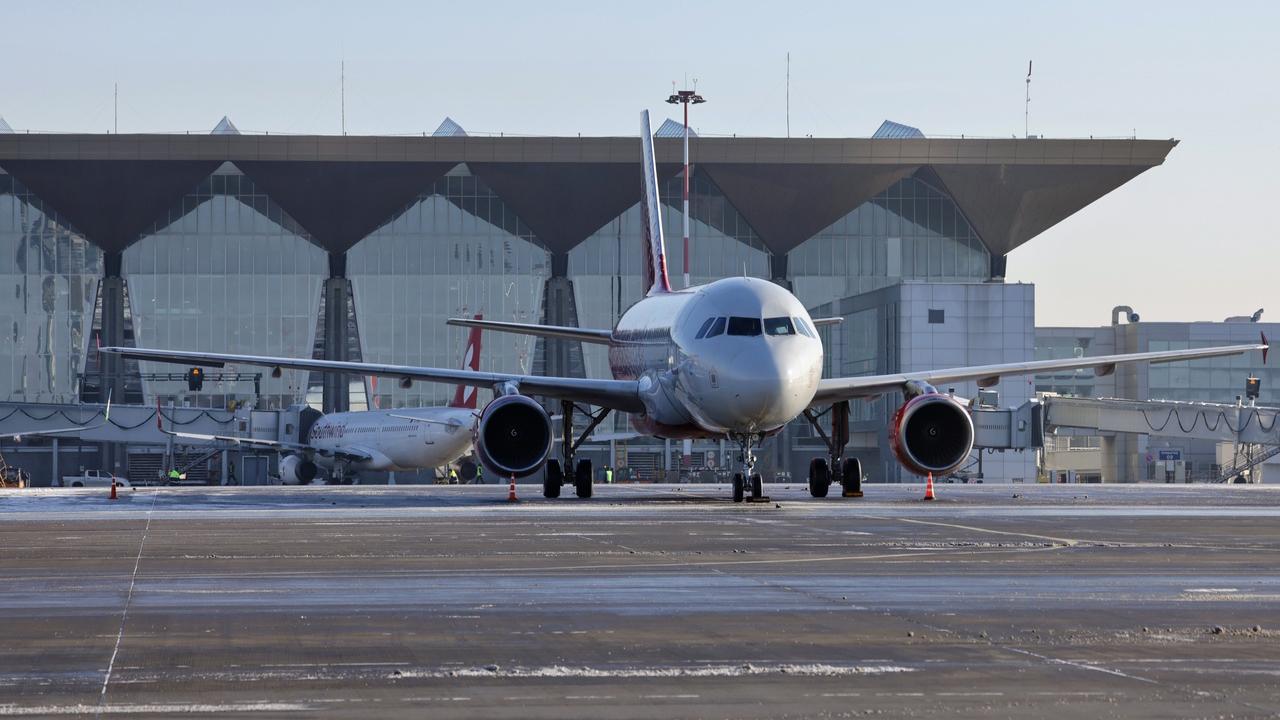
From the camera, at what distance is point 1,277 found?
344 feet

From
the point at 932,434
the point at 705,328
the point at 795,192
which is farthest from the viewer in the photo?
the point at 795,192

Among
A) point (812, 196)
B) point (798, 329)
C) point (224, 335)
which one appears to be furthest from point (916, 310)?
point (798, 329)

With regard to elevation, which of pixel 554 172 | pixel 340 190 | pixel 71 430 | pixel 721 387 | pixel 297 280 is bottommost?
pixel 71 430

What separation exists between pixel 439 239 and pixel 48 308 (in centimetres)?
2387

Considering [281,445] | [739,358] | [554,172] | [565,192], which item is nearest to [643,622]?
[739,358]

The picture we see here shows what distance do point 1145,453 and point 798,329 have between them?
86934 millimetres

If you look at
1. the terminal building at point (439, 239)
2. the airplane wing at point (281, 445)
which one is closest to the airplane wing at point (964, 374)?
the airplane wing at point (281, 445)

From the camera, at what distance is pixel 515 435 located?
114ft

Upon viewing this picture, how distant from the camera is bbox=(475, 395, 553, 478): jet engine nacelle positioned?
34.4 m

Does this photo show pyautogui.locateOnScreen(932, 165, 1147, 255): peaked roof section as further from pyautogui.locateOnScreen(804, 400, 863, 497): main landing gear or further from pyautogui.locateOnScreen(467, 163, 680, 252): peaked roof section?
pyautogui.locateOnScreen(804, 400, 863, 497): main landing gear

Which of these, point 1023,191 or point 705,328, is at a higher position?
point 1023,191

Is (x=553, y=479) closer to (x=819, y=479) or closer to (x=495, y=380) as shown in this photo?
(x=495, y=380)

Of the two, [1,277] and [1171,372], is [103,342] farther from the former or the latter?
[1171,372]

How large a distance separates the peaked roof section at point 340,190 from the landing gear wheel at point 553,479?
67.0 meters
